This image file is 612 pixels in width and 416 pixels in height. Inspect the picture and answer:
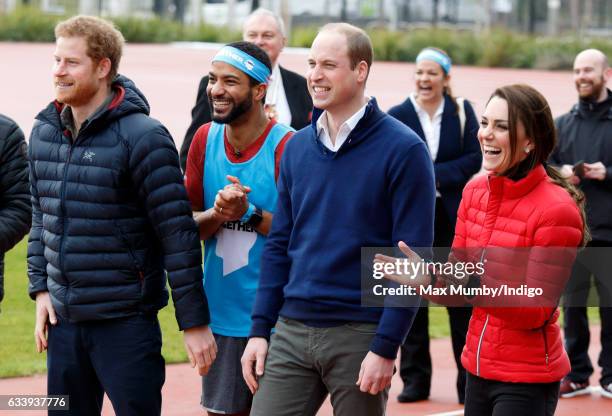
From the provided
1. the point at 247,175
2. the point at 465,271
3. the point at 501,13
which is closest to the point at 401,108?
the point at 247,175

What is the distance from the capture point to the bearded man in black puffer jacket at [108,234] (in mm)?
4750

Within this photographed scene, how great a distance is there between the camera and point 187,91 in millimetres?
29703

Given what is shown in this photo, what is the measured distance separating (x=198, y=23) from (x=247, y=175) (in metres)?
43.0

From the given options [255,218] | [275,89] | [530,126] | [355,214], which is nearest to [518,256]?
[530,126]

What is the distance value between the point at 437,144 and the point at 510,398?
3612 millimetres

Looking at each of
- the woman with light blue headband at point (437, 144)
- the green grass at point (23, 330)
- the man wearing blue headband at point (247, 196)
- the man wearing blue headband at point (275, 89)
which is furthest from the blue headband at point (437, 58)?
the green grass at point (23, 330)

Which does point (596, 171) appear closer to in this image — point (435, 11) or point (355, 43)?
point (355, 43)

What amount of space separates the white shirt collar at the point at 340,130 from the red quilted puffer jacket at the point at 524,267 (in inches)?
24.5

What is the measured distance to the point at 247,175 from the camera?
5227 millimetres

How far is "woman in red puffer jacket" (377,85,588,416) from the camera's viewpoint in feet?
14.8

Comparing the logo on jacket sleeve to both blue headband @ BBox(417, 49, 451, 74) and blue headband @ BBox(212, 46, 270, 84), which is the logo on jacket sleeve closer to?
blue headband @ BBox(212, 46, 270, 84)

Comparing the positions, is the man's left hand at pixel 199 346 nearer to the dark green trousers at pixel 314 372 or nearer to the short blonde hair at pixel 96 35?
the dark green trousers at pixel 314 372

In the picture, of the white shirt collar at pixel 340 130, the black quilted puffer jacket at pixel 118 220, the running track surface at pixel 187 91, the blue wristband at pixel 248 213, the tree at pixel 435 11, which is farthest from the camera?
the tree at pixel 435 11

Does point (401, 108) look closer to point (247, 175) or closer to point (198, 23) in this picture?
point (247, 175)
